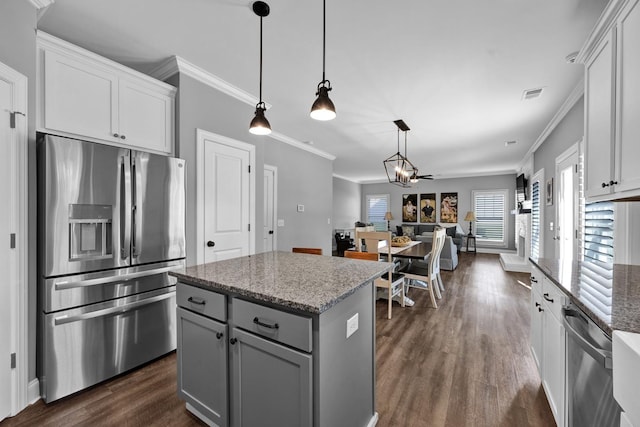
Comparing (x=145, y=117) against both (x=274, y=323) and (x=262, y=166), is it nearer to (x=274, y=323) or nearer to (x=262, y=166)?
(x=262, y=166)

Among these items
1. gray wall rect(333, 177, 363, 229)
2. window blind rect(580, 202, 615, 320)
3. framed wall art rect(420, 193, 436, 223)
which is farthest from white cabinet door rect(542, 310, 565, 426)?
framed wall art rect(420, 193, 436, 223)

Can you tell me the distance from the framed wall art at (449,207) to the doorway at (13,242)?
9982mm

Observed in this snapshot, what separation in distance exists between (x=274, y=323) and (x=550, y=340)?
1652 mm

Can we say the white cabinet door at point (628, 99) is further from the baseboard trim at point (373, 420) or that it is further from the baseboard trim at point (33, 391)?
the baseboard trim at point (33, 391)

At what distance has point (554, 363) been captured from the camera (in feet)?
5.16

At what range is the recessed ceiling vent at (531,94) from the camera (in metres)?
3.04

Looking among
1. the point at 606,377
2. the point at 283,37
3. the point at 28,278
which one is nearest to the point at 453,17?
the point at 283,37

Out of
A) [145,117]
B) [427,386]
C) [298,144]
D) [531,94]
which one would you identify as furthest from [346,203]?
[427,386]

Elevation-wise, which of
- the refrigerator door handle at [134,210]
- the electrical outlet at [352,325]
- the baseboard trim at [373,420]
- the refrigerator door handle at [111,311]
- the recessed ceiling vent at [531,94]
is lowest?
the baseboard trim at [373,420]

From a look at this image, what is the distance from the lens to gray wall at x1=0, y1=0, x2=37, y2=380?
5.52 ft

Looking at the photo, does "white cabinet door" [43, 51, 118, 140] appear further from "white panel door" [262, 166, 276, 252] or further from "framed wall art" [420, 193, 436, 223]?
"framed wall art" [420, 193, 436, 223]

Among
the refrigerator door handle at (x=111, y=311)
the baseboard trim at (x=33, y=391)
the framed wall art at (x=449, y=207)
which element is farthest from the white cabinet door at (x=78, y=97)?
the framed wall art at (x=449, y=207)

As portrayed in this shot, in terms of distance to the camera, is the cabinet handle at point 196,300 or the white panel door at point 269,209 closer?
the cabinet handle at point 196,300

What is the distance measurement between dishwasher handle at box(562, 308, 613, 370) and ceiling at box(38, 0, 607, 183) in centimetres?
192
